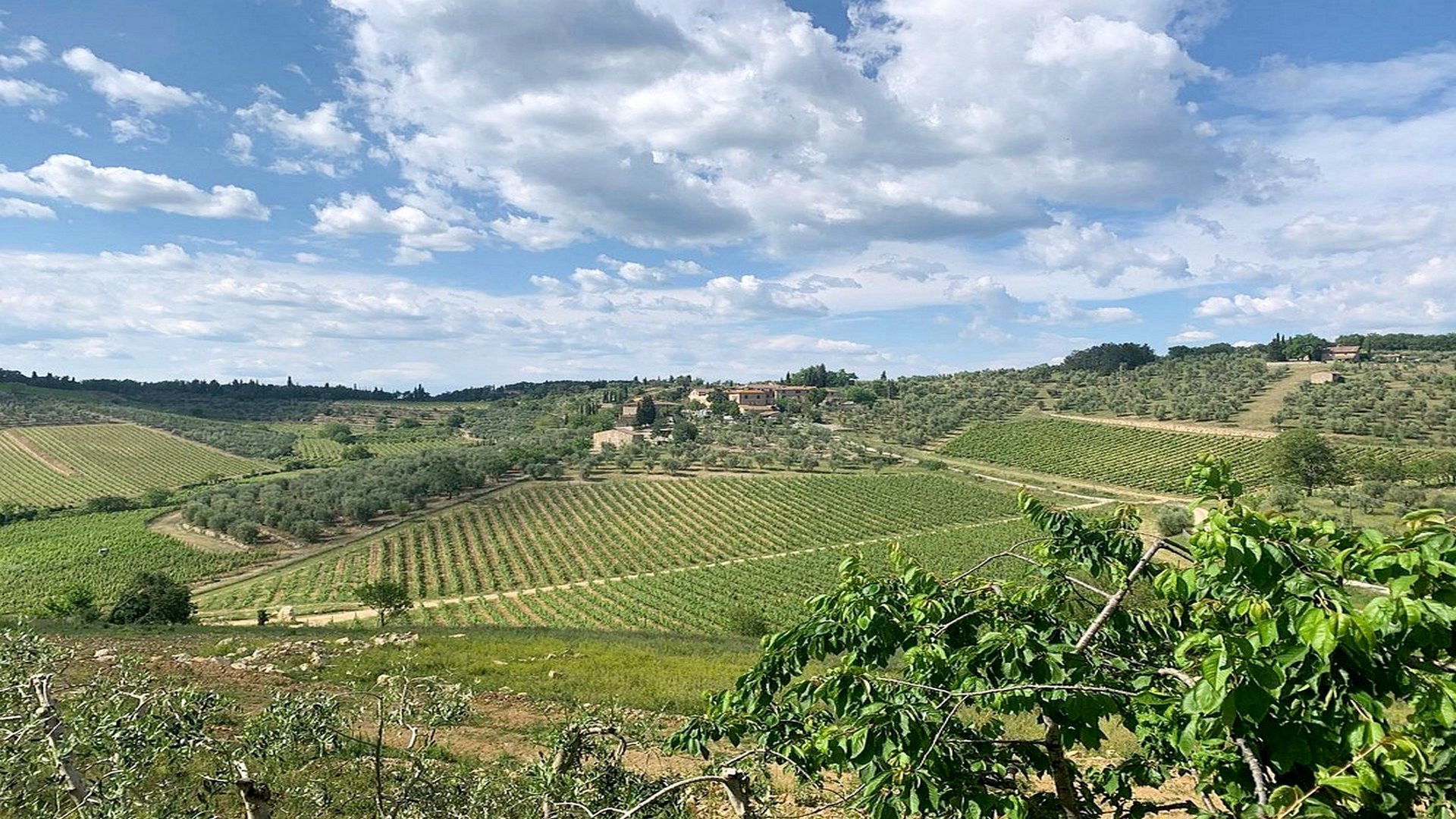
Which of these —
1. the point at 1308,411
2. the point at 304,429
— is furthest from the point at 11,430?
the point at 1308,411

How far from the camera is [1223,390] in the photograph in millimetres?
98125

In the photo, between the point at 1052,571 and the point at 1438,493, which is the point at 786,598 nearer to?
the point at 1052,571

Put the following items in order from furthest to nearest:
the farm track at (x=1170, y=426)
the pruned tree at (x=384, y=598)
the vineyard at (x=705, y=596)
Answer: the farm track at (x=1170, y=426), the vineyard at (x=705, y=596), the pruned tree at (x=384, y=598)

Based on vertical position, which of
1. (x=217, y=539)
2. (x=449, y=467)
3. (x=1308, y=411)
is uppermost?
(x=1308, y=411)

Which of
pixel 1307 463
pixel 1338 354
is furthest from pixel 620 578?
pixel 1338 354

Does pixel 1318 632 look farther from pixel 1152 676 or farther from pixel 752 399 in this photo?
pixel 752 399

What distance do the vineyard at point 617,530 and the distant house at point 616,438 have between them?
28.4 metres

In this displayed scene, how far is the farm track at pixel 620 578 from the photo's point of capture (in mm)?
42156

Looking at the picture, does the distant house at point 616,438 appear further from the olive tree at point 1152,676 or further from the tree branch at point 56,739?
the olive tree at point 1152,676

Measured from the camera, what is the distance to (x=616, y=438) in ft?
381

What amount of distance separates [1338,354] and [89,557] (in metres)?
181

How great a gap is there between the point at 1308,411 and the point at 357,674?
339 feet

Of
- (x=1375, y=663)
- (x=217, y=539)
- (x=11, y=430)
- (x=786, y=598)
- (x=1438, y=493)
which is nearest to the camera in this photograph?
(x=1375, y=663)

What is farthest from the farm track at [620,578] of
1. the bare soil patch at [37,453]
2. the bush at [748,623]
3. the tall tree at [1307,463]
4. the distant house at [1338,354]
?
the distant house at [1338,354]
